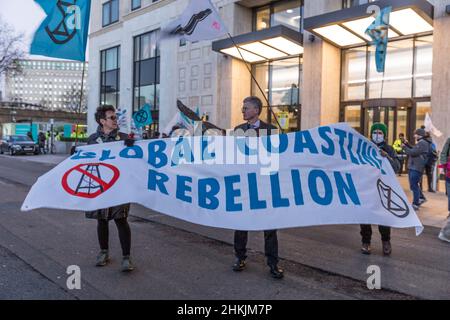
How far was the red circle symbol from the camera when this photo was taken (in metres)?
4.77

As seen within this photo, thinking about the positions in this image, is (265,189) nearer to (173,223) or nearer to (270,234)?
(270,234)

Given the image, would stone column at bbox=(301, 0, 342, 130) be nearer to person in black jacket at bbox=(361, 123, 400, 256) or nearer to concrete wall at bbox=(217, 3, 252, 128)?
concrete wall at bbox=(217, 3, 252, 128)

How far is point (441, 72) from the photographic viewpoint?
583 inches

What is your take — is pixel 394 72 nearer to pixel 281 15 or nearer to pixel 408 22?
pixel 408 22

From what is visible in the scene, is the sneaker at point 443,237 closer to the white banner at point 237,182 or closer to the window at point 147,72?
the white banner at point 237,182

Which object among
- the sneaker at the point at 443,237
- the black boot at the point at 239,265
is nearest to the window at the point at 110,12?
the sneaker at the point at 443,237

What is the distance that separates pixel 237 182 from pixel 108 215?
4.92 feet

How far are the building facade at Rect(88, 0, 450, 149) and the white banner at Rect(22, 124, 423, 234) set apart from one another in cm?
777

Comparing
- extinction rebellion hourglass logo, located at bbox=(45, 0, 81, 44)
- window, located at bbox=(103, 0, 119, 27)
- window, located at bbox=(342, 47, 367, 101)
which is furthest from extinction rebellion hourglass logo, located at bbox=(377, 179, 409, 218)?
window, located at bbox=(103, 0, 119, 27)

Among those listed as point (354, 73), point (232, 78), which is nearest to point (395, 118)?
point (354, 73)

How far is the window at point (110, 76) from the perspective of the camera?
32.8m

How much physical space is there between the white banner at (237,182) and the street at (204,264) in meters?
0.67

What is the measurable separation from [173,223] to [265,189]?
145 inches

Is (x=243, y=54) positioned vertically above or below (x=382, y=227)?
above
